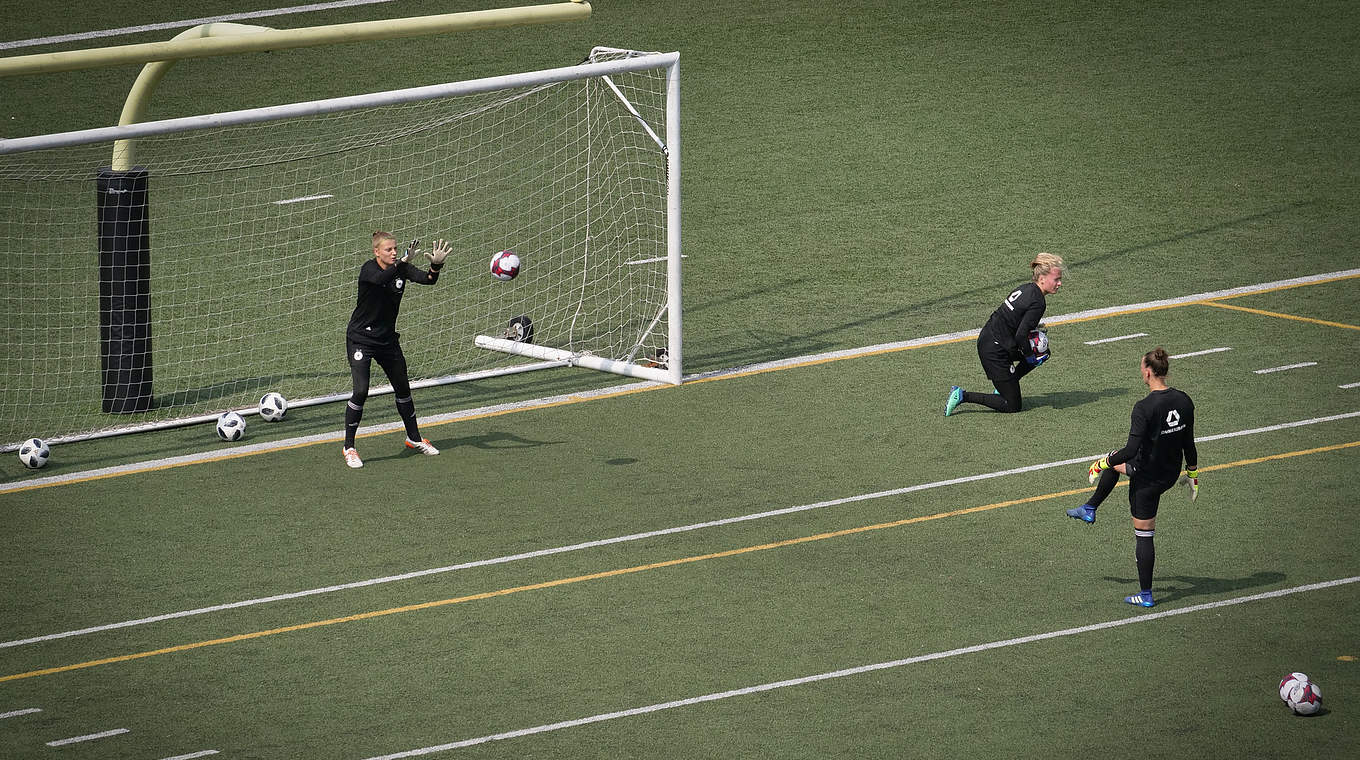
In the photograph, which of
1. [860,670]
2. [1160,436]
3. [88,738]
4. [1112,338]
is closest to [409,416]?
[88,738]

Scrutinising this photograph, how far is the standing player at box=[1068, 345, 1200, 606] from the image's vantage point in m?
11.7

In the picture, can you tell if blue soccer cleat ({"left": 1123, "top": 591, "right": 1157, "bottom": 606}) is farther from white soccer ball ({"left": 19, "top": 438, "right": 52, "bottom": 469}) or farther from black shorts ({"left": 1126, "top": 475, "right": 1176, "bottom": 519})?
white soccer ball ({"left": 19, "top": 438, "right": 52, "bottom": 469})

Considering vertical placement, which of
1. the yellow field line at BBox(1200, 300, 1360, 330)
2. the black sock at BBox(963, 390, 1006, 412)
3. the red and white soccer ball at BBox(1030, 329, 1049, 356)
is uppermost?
the red and white soccer ball at BBox(1030, 329, 1049, 356)

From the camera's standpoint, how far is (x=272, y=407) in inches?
656

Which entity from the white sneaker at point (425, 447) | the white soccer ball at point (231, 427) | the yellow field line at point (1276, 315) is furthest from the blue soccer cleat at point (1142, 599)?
the white soccer ball at point (231, 427)

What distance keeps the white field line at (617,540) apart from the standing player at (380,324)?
8.34 ft

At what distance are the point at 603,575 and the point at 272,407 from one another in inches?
200

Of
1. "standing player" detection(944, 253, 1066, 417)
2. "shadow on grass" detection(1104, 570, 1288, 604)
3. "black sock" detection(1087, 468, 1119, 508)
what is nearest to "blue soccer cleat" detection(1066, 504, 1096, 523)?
"black sock" detection(1087, 468, 1119, 508)

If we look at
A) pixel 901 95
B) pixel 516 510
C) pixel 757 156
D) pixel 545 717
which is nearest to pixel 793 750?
pixel 545 717

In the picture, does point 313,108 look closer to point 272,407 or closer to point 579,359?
point 272,407

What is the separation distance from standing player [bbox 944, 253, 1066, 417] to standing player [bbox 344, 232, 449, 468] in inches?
195

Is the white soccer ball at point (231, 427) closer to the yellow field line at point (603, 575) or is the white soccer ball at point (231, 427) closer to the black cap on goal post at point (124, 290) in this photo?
the black cap on goal post at point (124, 290)

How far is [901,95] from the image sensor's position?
28.2m

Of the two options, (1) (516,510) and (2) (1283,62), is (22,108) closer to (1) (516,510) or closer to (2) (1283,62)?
(1) (516,510)
